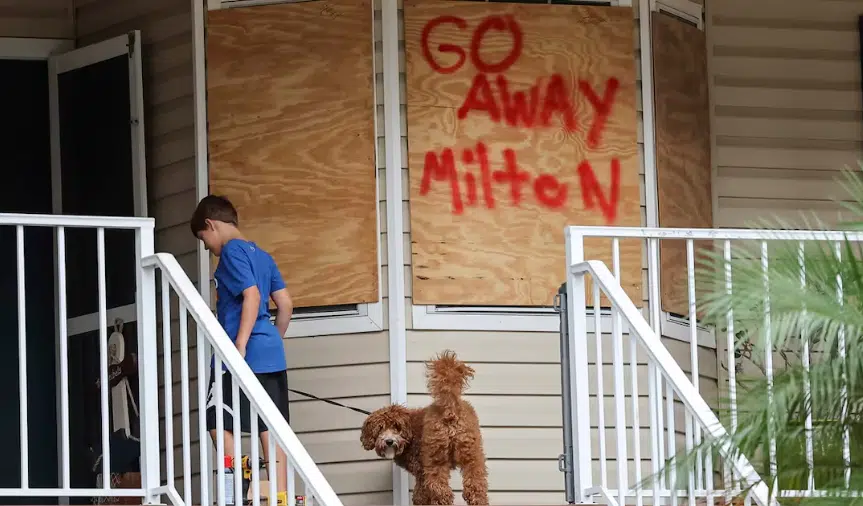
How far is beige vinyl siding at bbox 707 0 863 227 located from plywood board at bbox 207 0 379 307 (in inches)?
85.2

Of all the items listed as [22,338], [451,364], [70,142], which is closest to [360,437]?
[451,364]

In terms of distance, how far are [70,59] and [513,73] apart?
7.97ft

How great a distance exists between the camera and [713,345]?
867 centimetres

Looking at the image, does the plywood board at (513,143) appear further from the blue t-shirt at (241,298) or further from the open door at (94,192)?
the open door at (94,192)

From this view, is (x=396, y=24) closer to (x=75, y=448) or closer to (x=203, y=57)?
(x=203, y=57)

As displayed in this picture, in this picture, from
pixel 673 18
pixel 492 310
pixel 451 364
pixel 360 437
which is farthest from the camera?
pixel 673 18

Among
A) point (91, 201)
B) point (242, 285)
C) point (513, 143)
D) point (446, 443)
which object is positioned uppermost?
point (513, 143)

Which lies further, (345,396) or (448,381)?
(345,396)

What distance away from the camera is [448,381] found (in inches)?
267

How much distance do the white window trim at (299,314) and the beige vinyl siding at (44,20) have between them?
3.51 feet

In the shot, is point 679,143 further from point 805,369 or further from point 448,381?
point 805,369

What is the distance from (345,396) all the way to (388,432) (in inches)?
31.1

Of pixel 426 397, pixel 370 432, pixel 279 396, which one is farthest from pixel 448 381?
pixel 426 397

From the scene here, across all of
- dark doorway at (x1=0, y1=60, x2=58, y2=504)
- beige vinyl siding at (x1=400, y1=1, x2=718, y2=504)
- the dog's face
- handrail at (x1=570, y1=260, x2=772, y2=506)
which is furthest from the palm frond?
dark doorway at (x1=0, y1=60, x2=58, y2=504)
